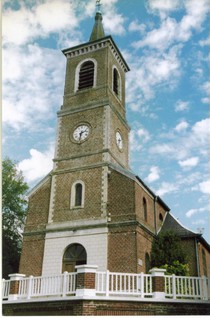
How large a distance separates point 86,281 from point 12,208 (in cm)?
1413

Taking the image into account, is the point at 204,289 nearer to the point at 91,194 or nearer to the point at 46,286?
the point at 46,286

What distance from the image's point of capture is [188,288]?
1059cm

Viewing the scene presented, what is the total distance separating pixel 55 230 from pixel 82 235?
1.38 meters

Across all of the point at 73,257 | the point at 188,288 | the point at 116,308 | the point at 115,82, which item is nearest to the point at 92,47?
the point at 115,82

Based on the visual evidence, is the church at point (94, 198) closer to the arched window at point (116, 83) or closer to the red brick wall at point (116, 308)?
the arched window at point (116, 83)

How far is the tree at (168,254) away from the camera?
1395cm

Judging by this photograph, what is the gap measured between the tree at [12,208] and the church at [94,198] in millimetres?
4800

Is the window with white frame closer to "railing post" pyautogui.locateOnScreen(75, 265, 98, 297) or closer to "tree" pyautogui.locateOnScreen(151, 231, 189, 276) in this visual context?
"tree" pyautogui.locateOnScreen(151, 231, 189, 276)

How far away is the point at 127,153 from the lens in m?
19.4

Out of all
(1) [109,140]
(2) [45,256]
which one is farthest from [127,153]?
(2) [45,256]

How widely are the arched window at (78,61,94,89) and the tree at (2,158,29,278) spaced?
734 centimetres

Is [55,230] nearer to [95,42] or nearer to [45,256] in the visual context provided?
[45,256]

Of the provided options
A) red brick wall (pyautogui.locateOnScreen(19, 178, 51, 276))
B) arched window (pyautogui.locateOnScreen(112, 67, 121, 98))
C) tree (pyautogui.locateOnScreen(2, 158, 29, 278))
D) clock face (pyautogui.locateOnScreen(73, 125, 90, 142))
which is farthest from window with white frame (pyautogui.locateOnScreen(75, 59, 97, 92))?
tree (pyautogui.locateOnScreen(2, 158, 29, 278))

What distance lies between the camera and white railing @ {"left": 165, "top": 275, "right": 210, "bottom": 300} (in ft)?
33.8
